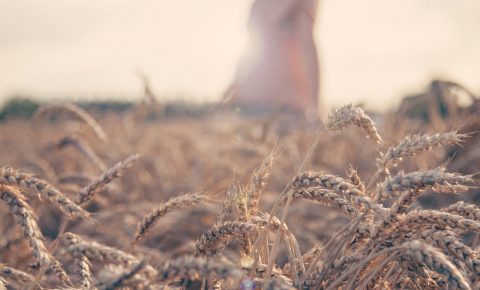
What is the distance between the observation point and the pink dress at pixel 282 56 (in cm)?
1120

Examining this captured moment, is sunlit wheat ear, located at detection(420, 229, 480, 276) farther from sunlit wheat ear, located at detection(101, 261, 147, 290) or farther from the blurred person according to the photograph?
the blurred person

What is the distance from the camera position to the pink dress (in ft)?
36.8

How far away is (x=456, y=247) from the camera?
136 cm

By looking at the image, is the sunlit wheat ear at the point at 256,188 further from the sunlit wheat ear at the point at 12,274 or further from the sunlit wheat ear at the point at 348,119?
the sunlit wheat ear at the point at 12,274

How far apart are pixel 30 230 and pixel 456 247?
91 cm

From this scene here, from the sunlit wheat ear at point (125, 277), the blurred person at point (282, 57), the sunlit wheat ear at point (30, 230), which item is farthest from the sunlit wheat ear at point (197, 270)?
the blurred person at point (282, 57)

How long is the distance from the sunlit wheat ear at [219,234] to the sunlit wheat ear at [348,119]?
364 mm

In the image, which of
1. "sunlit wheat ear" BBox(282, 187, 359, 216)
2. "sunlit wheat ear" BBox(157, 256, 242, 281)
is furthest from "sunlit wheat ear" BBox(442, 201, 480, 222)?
"sunlit wheat ear" BBox(157, 256, 242, 281)

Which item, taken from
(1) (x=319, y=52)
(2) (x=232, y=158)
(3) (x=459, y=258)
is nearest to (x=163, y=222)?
(3) (x=459, y=258)

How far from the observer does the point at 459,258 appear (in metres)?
1.39

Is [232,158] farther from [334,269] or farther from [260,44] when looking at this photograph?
[260,44]

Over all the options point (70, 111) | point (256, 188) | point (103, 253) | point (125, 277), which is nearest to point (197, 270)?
point (125, 277)

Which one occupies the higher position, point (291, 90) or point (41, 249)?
point (41, 249)

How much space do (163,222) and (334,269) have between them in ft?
6.65
